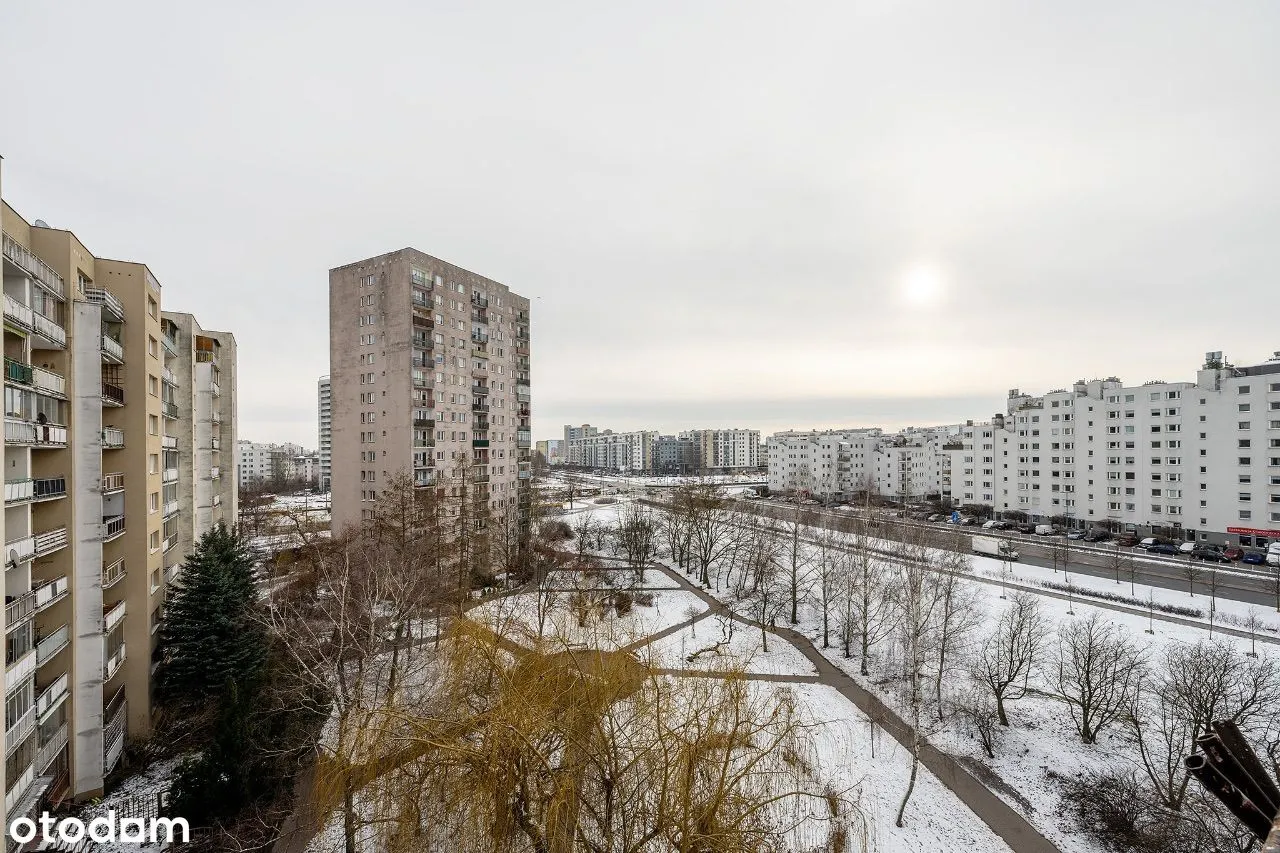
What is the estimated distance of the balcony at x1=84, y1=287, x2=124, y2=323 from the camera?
58.1 ft

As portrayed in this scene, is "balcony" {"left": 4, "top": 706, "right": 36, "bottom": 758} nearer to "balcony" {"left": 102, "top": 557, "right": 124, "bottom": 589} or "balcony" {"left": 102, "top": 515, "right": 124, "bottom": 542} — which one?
"balcony" {"left": 102, "top": 515, "right": 124, "bottom": 542}

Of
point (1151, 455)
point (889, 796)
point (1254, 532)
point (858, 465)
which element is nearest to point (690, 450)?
point (858, 465)

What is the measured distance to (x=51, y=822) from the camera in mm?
13492

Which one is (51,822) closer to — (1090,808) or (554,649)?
(554,649)

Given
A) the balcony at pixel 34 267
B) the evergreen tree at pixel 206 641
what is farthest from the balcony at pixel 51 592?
the balcony at pixel 34 267

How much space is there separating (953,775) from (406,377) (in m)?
36.1

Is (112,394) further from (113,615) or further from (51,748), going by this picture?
(51,748)

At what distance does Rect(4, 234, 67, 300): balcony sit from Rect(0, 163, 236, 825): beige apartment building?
0.05 meters

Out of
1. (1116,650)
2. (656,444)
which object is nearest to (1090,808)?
Answer: (1116,650)

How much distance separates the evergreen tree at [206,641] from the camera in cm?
2117

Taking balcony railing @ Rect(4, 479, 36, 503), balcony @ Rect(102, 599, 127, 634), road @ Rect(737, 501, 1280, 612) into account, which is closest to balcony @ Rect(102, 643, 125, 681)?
balcony @ Rect(102, 599, 127, 634)

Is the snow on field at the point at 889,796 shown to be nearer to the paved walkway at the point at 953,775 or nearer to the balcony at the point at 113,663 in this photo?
the paved walkway at the point at 953,775

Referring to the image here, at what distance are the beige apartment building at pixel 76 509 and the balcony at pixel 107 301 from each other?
0.22 ft

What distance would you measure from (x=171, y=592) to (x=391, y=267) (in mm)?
23581
